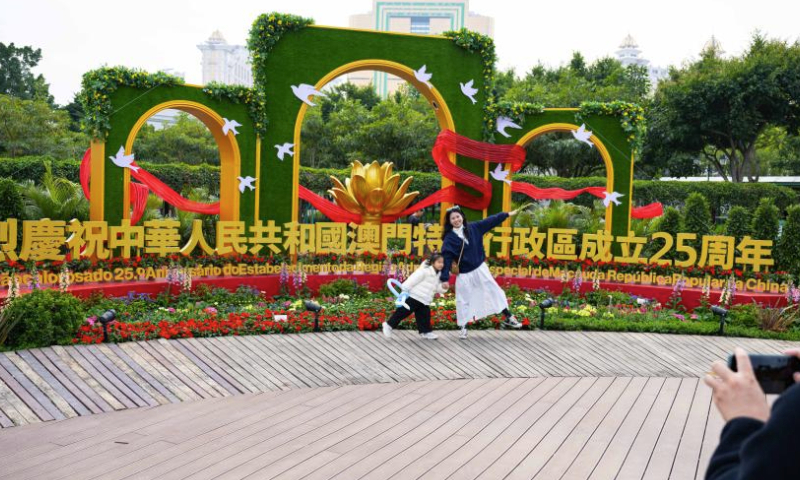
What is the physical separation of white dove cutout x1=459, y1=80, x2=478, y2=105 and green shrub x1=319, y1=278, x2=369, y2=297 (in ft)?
12.4

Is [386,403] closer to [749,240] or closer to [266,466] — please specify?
[266,466]

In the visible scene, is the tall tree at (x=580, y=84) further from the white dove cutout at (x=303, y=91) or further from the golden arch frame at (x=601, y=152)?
the white dove cutout at (x=303, y=91)

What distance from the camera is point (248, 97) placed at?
1081 cm

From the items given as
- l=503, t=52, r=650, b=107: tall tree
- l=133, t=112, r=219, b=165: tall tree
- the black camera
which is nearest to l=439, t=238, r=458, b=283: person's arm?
the black camera

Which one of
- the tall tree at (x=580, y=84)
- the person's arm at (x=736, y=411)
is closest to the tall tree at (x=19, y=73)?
the tall tree at (x=580, y=84)

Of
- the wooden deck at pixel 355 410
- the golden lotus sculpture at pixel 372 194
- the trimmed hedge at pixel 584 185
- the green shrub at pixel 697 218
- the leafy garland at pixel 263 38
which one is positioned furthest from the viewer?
the trimmed hedge at pixel 584 185

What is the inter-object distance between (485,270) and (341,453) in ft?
13.5

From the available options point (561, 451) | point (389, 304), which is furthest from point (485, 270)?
point (561, 451)

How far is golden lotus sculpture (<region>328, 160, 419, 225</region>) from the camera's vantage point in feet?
39.1

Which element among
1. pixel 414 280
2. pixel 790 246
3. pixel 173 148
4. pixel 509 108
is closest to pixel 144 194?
pixel 414 280

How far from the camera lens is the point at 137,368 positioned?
241 inches

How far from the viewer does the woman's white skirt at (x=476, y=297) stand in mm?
8156

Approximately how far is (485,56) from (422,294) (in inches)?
233

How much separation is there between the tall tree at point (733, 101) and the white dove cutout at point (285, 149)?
1677cm
